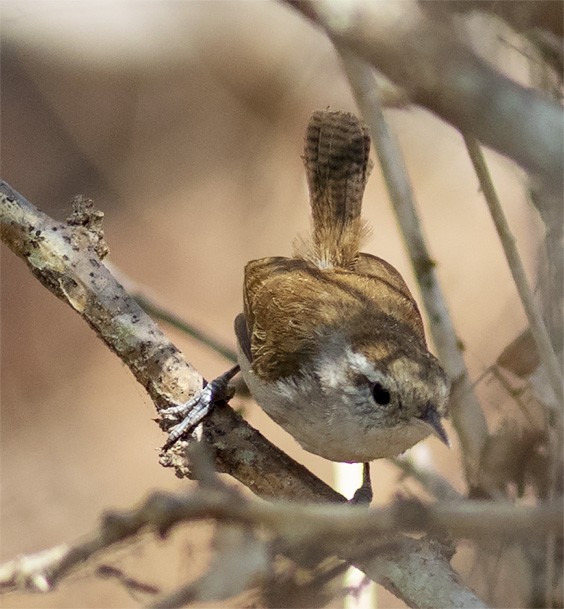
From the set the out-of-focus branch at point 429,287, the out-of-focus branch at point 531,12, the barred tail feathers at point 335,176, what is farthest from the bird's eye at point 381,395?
the out-of-focus branch at point 531,12

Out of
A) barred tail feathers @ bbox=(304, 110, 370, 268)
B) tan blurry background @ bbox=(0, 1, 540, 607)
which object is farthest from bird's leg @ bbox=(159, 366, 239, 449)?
tan blurry background @ bbox=(0, 1, 540, 607)

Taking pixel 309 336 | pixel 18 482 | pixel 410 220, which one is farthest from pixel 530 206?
pixel 18 482

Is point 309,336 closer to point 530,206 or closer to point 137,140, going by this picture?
point 530,206

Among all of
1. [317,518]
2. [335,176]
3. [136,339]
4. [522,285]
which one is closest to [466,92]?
[317,518]

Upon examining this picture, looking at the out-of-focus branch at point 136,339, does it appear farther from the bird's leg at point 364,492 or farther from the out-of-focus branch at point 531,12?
the out-of-focus branch at point 531,12

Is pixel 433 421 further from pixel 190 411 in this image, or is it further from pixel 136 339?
pixel 136 339

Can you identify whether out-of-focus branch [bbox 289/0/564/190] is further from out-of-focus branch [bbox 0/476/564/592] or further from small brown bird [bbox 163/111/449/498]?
small brown bird [bbox 163/111/449/498]
